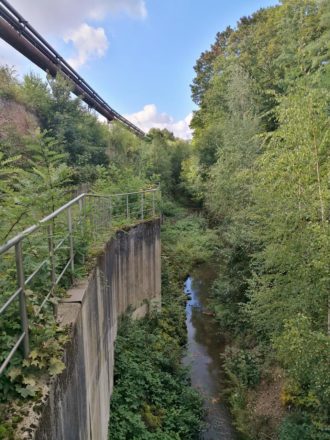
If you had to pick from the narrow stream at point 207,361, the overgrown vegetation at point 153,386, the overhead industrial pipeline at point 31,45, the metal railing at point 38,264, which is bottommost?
the narrow stream at point 207,361

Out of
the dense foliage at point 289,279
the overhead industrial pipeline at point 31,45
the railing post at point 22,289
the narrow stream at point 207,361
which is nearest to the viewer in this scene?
the railing post at point 22,289

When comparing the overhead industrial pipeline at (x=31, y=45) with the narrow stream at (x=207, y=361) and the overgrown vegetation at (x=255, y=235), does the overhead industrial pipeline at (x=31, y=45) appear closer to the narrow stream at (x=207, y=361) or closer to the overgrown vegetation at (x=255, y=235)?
the overgrown vegetation at (x=255, y=235)

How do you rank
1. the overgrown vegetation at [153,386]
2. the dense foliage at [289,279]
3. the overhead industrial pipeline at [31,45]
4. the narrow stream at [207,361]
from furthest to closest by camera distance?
1. the overhead industrial pipeline at [31,45]
2. the narrow stream at [207,361]
3. the overgrown vegetation at [153,386]
4. the dense foliage at [289,279]

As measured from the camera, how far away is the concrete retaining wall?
2812mm

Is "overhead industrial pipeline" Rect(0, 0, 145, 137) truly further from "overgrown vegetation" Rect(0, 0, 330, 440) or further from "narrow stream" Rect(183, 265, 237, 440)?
"narrow stream" Rect(183, 265, 237, 440)

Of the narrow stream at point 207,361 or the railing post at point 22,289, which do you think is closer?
the railing post at point 22,289

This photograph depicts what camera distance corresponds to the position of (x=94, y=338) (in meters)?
4.82

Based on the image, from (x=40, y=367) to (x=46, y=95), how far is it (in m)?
13.8

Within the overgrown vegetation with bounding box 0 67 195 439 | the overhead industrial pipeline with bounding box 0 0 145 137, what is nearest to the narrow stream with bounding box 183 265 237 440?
the overgrown vegetation with bounding box 0 67 195 439

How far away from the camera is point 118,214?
394 inches

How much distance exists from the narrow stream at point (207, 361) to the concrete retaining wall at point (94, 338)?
2.35 meters

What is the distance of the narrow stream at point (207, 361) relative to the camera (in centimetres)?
774

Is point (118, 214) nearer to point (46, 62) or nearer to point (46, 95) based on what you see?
point (46, 95)

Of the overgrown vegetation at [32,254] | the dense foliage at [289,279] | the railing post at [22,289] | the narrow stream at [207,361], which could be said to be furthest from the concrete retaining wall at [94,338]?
the dense foliage at [289,279]
